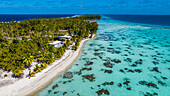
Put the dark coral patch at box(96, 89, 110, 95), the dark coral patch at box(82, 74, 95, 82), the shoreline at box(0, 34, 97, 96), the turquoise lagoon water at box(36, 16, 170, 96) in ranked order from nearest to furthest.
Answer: the shoreline at box(0, 34, 97, 96) → the dark coral patch at box(96, 89, 110, 95) → the turquoise lagoon water at box(36, 16, 170, 96) → the dark coral patch at box(82, 74, 95, 82)

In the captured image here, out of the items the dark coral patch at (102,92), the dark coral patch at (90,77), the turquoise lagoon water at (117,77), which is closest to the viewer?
the dark coral patch at (102,92)

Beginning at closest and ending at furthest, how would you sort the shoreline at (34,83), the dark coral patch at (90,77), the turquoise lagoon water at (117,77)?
the shoreline at (34,83)
the turquoise lagoon water at (117,77)
the dark coral patch at (90,77)

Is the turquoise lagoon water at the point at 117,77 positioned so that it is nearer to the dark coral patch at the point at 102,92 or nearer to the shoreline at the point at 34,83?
the dark coral patch at the point at 102,92

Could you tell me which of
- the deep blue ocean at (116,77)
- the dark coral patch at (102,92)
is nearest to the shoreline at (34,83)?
the deep blue ocean at (116,77)

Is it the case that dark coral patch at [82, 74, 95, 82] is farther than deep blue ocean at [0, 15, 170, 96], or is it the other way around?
dark coral patch at [82, 74, 95, 82]

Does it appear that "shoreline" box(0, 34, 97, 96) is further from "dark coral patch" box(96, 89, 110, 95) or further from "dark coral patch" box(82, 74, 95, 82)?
"dark coral patch" box(96, 89, 110, 95)

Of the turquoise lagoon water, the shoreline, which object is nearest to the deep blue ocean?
the turquoise lagoon water

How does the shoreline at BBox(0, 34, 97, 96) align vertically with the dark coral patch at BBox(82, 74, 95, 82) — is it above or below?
above

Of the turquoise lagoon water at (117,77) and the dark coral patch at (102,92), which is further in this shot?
the turquoise lagoon water at (117,77)

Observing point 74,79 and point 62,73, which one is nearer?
point 74,79

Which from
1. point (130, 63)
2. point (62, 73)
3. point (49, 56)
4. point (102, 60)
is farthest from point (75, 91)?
point (130, 63)

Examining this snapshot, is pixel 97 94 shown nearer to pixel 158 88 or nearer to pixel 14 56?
pixel 158 88
